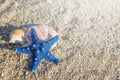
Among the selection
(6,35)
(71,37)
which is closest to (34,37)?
(6,35)

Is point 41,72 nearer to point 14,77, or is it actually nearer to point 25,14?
point 14,77

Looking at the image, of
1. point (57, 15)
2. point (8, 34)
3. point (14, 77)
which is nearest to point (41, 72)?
point (14, 77)

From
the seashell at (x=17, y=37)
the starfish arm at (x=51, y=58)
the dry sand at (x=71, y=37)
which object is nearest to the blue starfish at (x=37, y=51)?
the starfish arm at (x=51, y=58)

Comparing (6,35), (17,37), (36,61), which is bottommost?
(36,61)

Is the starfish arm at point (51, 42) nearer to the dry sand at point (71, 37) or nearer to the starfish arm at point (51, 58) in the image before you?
the starfish arm at point (51, 58)

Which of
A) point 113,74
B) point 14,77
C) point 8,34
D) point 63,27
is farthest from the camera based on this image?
point 63,27

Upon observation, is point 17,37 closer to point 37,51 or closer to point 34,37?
point 34,37
